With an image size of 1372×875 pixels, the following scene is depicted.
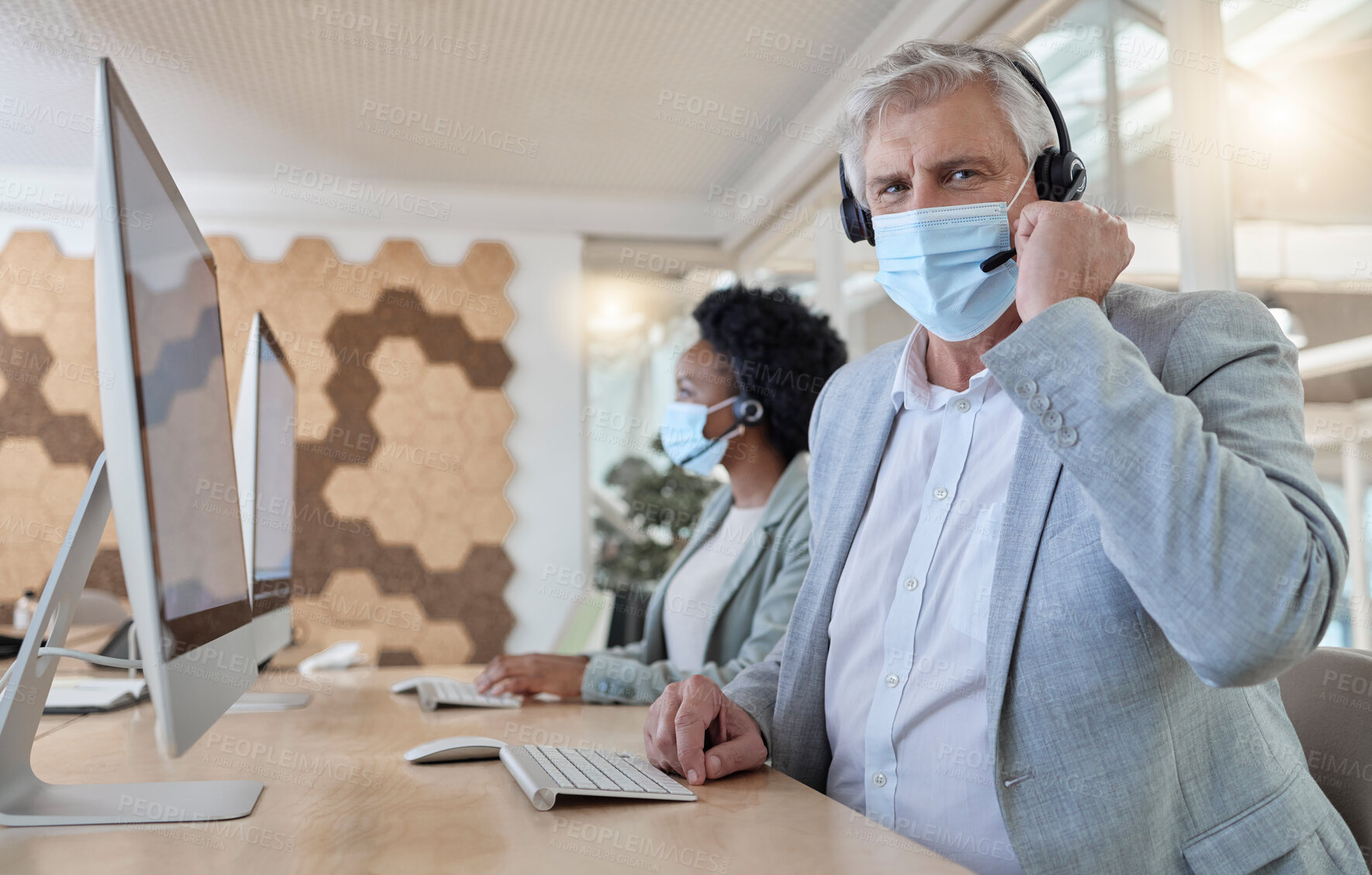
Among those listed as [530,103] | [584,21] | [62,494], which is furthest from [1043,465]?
[62,494]

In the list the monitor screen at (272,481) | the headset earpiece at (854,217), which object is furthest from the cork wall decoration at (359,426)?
the headset earpiece at (854,217)

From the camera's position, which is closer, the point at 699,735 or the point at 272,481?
the point at 699,735

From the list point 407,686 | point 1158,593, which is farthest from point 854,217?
point 407,686

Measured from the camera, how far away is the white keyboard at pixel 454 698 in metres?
1.63

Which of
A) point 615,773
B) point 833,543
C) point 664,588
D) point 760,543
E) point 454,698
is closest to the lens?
point 615,773

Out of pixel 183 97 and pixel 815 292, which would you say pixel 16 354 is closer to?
pixel 183 97

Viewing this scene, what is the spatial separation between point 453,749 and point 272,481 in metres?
0.83

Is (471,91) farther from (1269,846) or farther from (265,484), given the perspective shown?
(1269,846)

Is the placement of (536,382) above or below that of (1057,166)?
above

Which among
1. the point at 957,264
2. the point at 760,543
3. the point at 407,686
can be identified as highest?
the point at 957,264

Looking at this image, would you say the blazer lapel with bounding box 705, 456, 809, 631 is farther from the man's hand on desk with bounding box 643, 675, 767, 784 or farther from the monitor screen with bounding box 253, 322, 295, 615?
the monitor screen with bounding box 253, 322, 295, 615

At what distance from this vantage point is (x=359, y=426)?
486 cm

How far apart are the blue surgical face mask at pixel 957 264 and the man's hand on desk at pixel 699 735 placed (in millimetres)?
563

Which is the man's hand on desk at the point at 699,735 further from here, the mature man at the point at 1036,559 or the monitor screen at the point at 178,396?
the monitor screen at the point at 178,396
